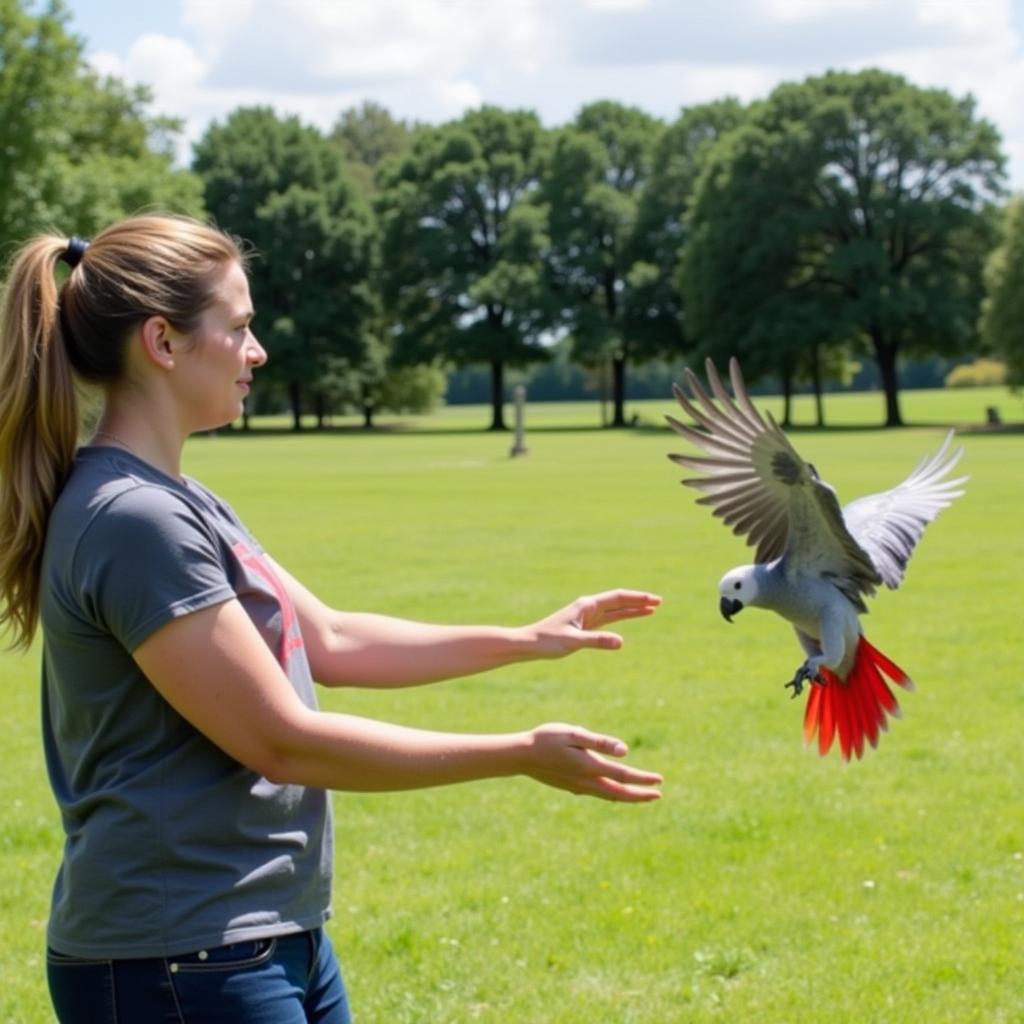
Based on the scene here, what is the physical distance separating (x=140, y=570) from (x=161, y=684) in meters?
0.20

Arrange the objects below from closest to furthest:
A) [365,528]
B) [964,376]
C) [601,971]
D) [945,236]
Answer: [601,971] < [365,528] < [945,236] < [964,376]

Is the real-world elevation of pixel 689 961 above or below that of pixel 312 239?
below

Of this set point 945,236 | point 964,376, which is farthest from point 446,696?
point 964,376

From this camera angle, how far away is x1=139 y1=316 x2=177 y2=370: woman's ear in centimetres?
271

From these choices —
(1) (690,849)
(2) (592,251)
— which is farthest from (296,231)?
(1) (690,849)

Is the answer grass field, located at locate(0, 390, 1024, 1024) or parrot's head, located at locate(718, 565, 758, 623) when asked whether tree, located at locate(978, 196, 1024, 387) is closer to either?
grass field, located at locate(0, 390, 1024, 1024)

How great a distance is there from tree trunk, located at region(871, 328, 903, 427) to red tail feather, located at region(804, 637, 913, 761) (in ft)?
220

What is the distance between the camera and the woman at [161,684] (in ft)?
8.50

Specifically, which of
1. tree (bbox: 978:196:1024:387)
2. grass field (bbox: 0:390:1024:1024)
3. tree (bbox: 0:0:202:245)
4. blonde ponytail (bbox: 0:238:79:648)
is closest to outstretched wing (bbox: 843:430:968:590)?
blonde ponytail (bbox: 0:238:79:648)

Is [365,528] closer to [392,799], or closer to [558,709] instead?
[558,709]

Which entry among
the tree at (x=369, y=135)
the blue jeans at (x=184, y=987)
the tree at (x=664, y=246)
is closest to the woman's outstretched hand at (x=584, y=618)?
the blue jeans at (x=184, y=987)

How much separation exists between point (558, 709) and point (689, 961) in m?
4.35

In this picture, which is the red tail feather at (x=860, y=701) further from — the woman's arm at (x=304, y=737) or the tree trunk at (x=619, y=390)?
the tree trunk at (x=619, y=390)

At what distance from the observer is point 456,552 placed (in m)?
19.4
